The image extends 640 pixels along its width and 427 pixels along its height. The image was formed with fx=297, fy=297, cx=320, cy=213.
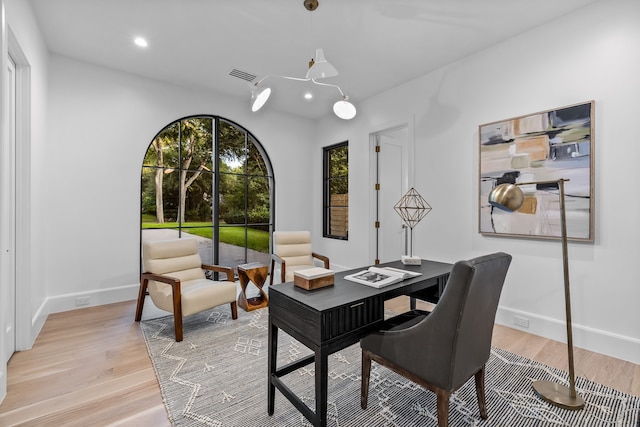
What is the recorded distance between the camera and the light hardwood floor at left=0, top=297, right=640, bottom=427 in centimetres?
169

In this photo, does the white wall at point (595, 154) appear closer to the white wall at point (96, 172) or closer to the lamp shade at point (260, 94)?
the lamp shade at point (260, 94)

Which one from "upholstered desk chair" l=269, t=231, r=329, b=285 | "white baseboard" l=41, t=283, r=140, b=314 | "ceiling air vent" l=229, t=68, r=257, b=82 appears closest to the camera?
"white baseboard" l=41, t=283, r=140, b=314

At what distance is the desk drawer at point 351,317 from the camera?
4.66ft

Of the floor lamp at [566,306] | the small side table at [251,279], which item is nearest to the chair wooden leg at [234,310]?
the small side table at [251,279]

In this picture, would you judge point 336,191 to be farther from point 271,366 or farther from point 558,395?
point 558,395

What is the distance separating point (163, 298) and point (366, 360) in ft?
6.62

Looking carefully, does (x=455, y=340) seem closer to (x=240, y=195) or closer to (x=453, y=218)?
(x=453, y=218)

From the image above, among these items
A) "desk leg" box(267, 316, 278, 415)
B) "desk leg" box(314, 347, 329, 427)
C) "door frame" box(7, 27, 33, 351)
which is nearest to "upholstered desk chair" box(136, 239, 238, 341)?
"door frame" box(7, 27, 33, 351)

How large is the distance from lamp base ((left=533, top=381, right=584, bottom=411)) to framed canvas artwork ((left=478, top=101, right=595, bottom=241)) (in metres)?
1.22

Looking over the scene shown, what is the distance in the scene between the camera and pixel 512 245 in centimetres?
287

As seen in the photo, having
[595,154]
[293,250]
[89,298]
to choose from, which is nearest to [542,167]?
[595,154]

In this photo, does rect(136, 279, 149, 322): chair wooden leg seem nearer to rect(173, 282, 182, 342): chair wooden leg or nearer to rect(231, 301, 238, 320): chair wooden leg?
rect(173, 282, 182, 342): chair wooden leg

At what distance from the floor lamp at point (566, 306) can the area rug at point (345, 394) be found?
0.05m

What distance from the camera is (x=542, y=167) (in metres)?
2.62
